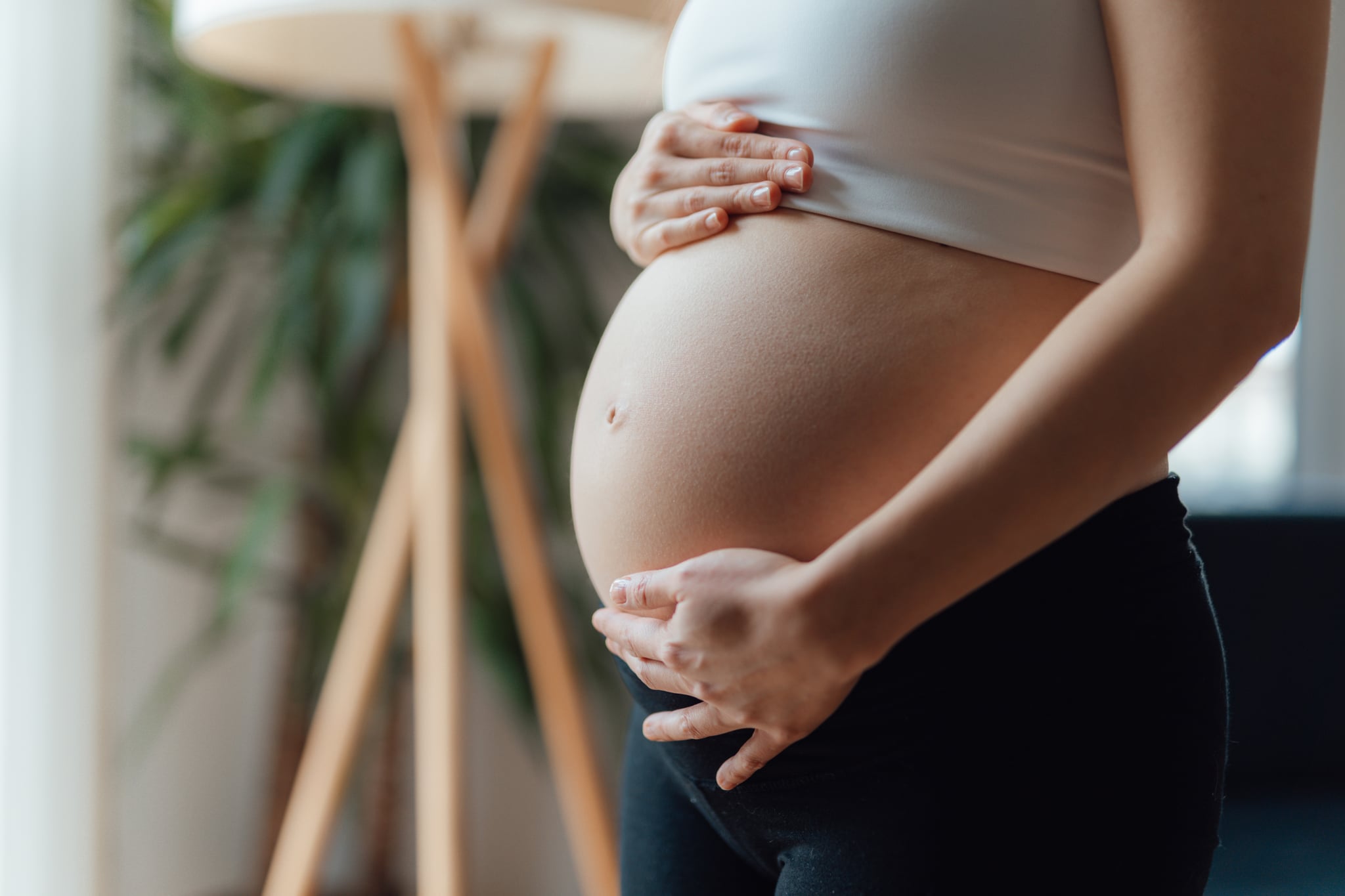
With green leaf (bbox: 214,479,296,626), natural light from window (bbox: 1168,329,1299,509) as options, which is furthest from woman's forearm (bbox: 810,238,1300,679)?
natural light from window (bbox: 1168,329,1299,509)

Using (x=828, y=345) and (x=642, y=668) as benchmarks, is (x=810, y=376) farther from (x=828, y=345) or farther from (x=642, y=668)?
(x=642, y=668)

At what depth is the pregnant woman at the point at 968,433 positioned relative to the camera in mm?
430

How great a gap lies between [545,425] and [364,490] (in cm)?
33

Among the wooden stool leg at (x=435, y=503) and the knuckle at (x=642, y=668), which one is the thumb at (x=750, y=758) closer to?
the knuckle at (x=642, y=668)

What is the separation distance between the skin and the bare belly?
6cm

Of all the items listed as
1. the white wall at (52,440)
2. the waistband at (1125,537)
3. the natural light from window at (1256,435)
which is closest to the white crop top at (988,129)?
the waistband at (1125,537)

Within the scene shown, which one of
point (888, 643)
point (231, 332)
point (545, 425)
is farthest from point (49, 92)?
point (888, 643)

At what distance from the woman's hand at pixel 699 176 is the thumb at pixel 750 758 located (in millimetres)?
252

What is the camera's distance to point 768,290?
535 millimetres

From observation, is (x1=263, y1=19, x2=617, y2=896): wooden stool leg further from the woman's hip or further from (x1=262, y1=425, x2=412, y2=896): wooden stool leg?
the woman's hip

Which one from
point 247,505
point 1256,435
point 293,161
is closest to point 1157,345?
point 293,161

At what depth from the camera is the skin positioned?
42 centimetres

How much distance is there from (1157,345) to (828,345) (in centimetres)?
14

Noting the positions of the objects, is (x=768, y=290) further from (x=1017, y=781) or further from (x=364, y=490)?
(x=364, y=490)
